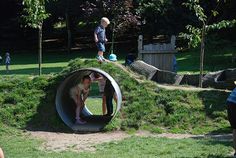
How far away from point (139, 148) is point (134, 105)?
120 inches

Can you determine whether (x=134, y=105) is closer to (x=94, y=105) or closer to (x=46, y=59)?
(x=94, y=105)

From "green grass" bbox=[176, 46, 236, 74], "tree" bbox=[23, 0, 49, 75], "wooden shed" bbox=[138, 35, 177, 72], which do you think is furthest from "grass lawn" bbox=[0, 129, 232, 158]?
"green grass" bbox=[176, 46, 236, 74]

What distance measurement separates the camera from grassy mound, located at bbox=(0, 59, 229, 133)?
41.8 ft

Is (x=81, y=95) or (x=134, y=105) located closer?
(x=134, y=105)

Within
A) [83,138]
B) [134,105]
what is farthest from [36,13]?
[83,138]

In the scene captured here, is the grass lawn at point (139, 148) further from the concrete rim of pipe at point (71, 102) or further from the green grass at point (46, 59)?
the green grass at point (46, 59)

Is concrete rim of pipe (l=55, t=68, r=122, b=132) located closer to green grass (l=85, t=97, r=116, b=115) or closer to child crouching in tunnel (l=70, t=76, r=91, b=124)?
child crouching in tunnel (l=70, t=76, r=91, b=124)

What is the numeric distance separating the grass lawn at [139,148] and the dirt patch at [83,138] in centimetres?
24

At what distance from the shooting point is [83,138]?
11859mm

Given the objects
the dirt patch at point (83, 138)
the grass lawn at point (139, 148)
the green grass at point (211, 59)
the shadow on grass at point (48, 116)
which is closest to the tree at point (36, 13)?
the shadow on grass at point (48, 116)

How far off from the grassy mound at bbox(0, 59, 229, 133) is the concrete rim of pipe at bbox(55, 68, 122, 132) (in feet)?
0.66

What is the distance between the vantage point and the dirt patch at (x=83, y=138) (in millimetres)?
10859

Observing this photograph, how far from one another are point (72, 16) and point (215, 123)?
32.7 meters

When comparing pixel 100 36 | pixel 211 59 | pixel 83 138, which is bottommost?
pixel 83 138
